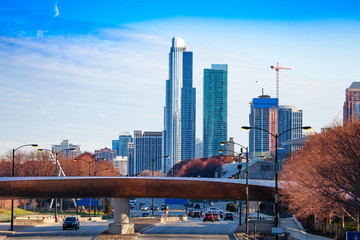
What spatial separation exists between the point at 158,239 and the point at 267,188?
14.6m

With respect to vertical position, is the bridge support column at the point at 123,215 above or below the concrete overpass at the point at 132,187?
below

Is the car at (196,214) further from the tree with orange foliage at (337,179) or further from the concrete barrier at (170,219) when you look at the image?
the tree with orange foliage at (337,179)

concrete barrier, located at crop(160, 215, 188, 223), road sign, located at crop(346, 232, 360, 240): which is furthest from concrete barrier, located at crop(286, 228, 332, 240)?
concrete barrier, located at crop(160, 215, 188, 223)

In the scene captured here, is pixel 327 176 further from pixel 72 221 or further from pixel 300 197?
pixel 72 221

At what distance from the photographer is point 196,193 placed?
73.0 meters

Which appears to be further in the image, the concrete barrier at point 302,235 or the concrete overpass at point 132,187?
the concrete overpass at point 132,187

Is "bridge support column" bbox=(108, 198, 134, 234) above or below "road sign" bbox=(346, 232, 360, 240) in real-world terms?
below

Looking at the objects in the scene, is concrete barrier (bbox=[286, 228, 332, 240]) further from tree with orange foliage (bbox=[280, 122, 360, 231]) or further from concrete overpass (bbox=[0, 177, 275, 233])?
concrete overpass (bbox=[0, 177, 275, 233])

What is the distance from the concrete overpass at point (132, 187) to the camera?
7219 cm

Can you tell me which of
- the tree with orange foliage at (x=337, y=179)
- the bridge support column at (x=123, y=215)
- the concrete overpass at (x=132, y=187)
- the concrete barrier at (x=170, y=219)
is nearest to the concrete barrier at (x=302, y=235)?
the tree with orange foliage at (x=337, y=179)

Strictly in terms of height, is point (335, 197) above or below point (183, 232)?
above

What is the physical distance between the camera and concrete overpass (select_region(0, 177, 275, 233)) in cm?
7219

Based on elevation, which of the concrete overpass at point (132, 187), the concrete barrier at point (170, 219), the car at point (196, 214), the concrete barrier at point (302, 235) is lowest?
the car at point (196, 214)

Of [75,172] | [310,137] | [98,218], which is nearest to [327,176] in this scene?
[310,137]
